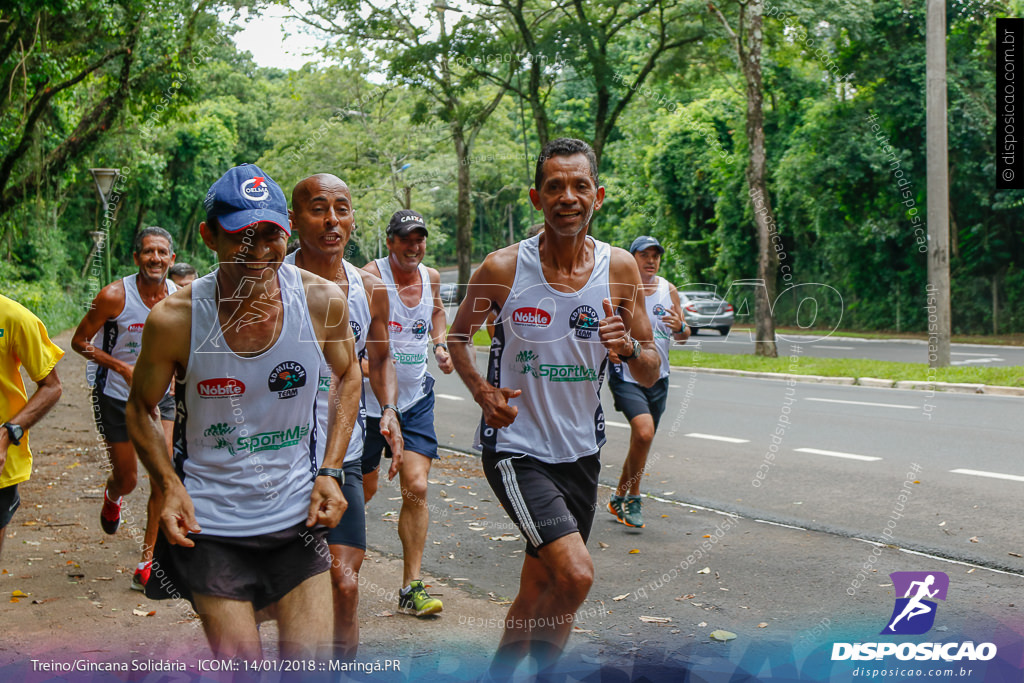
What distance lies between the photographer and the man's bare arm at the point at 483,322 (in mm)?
3871

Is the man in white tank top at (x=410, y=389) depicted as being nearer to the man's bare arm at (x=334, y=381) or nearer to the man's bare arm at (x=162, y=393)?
the man's bare arm at (x=334, y=381)

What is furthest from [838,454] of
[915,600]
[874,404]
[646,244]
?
[915,600]

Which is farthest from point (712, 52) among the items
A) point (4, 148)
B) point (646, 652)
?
point (646, 652)

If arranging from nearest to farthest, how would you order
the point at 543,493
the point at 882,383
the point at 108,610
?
the point at 543,493 < the point at 108,610 < the point at 882,383

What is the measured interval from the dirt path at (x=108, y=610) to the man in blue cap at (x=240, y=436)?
0.21m

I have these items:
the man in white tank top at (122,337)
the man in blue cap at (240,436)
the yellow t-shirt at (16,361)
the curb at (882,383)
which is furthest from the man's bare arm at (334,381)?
the curb at (882,383)

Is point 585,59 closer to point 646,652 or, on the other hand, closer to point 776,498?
point 776,498

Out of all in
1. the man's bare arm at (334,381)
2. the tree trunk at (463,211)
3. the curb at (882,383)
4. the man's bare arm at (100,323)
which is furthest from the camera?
the tree trunk at (463,211)

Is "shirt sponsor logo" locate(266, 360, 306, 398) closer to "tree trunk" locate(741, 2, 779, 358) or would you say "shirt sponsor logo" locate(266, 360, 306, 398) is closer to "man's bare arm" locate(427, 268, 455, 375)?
"man's bare arm" locate(427, 268, 455, 375)

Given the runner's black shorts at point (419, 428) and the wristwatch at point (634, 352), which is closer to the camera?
the wristwatch at point (634, 352)

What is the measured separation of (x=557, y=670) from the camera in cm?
406

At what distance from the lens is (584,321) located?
12.7 ft

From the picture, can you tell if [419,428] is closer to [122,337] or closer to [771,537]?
[122,337]

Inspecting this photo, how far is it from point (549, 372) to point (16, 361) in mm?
2299
